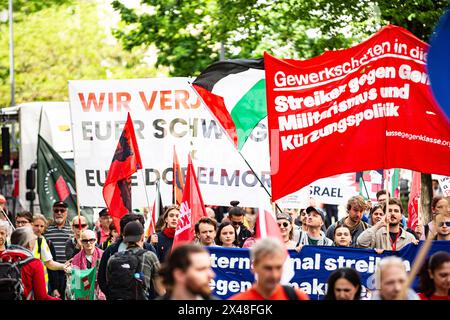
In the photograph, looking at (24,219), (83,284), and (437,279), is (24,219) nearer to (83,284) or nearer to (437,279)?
(83,284)

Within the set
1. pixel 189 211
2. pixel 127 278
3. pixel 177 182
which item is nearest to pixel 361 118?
pixel 189 211

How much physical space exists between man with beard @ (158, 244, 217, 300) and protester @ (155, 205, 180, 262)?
6300 mm

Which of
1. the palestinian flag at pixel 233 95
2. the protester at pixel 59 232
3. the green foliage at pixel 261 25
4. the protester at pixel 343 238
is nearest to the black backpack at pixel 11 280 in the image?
the protester at pixel 343 238

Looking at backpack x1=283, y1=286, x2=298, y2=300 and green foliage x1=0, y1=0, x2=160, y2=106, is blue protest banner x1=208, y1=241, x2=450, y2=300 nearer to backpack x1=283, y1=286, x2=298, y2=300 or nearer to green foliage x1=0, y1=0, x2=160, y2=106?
backpack x1=283, y1=286, x2=298, y2=300

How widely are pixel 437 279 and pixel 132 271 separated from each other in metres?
3.16

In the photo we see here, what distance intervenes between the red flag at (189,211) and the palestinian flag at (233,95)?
75 centimetres

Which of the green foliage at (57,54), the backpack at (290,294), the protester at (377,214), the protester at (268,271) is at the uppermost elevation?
the green foliage at (57,54)

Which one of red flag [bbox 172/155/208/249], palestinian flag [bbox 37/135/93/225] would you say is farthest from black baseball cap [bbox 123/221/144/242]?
palestinian flag [bbox 37/135/93/225]

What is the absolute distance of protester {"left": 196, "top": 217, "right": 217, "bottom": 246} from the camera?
12.6m

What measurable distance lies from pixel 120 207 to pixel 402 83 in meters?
4.23

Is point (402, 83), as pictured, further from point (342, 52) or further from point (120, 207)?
point (120, 207)

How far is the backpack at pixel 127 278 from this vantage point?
11031 mm

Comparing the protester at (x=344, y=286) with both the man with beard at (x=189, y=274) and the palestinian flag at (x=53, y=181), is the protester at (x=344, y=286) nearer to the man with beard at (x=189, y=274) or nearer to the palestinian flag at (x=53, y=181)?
the man with beard at (x=189, y=274)
